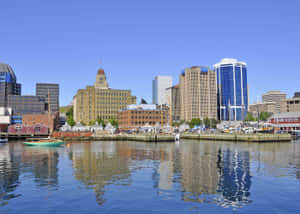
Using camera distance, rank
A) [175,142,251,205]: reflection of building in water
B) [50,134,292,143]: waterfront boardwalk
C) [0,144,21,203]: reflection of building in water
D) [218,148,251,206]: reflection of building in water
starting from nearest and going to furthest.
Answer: [218,148,251,206]: reflection of building in water
[175,142,251,205]: reflection of building in water
[0,144,21,203]: reflection of building in water
[50,134,292,143]: waterfront boardwalk

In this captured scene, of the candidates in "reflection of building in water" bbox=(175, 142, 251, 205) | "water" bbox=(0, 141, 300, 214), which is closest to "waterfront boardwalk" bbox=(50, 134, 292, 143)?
"water" bbox=(0, 141, 300, 214)

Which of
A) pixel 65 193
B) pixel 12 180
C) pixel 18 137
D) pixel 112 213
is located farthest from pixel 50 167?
pixel 18 137

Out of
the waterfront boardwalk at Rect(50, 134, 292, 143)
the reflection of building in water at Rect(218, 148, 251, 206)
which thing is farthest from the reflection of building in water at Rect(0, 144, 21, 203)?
the waterfront boardwalk at Rect(50, 134, 292, 143)

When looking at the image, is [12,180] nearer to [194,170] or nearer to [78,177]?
[78,177]

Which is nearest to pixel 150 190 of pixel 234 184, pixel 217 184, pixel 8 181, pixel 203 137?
pixel 217 184

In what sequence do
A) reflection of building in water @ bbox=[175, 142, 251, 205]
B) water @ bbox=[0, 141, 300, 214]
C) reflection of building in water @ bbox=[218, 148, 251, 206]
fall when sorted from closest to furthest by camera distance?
1. water @ bbox=[0, 141, 300, 214]
2. reflection of building in water @ bbox=[218, 148, 251, 206]
3. reflection of building in water @ bbox=[175, 142, 251, 205]

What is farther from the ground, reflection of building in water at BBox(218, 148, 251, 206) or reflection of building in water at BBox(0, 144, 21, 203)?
reflection of building in water at BBox(0, 144, 21, 203)

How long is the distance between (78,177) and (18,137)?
138494 millimetres

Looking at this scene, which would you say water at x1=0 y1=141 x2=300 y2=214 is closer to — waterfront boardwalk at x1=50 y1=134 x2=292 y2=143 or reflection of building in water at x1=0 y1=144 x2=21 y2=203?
reflection of building in water at x1=0 y1=144 x2=21 y2=203

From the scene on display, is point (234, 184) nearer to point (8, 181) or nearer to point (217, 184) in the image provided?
point (217, 184)

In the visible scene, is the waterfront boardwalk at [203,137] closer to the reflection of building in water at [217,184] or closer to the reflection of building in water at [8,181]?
the reflection of building in water at [217,184]

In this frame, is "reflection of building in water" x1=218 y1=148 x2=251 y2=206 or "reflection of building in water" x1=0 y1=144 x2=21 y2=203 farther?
"reflection of building in water" x1=0 y1=144 x2=21 y2=203

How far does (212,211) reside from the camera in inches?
977

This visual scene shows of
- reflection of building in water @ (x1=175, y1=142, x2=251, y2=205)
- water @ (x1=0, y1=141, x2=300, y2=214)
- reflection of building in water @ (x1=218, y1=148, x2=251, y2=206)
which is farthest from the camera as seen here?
reflection of building in water @ (x1=175, y1=142, x2=251, y2=205)
